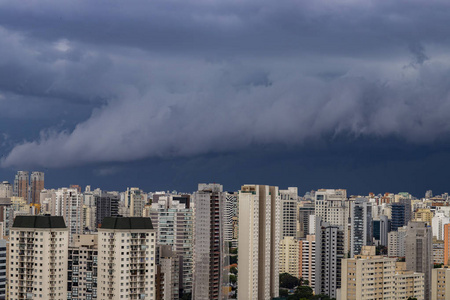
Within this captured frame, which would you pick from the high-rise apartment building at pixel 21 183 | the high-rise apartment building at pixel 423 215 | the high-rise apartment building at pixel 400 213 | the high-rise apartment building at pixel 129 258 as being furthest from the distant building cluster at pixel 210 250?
the high-rise apartment building at pixel 21 183

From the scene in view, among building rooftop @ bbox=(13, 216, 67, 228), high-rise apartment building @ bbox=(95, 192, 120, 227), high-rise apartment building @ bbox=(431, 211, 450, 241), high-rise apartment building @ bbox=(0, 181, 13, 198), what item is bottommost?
high-rise apartment building @ bbox=(431, 211, 450, 241)

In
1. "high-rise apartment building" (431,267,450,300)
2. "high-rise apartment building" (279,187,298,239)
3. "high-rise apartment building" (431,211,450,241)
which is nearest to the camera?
"high-rise apartment building" (431,267,450,300)

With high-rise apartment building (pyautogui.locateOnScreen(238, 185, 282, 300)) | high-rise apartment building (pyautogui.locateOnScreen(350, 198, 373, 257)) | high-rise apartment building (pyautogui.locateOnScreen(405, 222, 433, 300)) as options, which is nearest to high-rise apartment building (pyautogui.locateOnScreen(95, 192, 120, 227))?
high-rise apartment building (pyautogui.locateOnScreen(350, 198, 373, 257))

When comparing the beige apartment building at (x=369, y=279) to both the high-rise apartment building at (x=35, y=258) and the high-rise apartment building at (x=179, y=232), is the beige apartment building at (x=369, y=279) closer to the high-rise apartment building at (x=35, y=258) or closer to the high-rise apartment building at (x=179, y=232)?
the high-rise apartment building at (x=35, y=258)

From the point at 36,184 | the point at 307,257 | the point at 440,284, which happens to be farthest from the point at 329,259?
the point at 36,184

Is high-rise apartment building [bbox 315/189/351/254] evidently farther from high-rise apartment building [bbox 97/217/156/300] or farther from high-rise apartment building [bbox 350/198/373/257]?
high-rise apartment building [bbox 97/217/156/300]

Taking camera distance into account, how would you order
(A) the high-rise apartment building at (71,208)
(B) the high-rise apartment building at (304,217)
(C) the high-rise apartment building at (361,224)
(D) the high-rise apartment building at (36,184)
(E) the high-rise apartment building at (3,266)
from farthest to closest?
(D) the high-rise apartment building at (36,184)
(B) the high-rise apartment building at (304,217)
(A) the high-rise apartment building at (71,208)
(C) the high-rise apartment building at (361,224)
(E) the high-rise apartment building at (3,266)

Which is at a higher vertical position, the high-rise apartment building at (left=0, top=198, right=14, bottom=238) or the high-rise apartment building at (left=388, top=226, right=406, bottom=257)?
the high-rise apartment building at (left=0, top=198, right=14, bottom=238)

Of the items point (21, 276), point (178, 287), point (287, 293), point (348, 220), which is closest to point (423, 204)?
point (348, 220)
